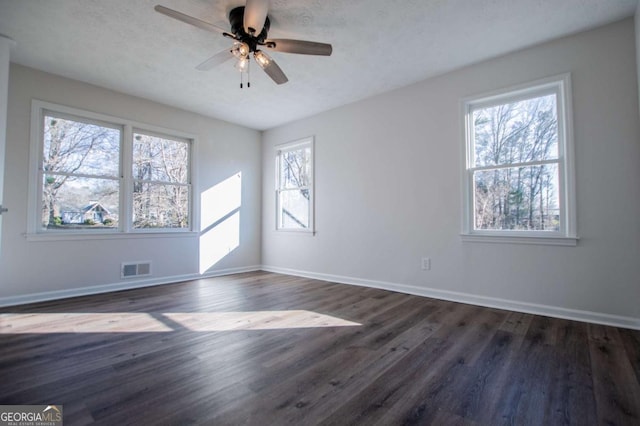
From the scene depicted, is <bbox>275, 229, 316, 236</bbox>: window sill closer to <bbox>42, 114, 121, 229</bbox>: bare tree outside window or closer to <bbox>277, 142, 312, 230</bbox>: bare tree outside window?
<bbox>277, 142, 312, 230</bbox>: bare tree outside window

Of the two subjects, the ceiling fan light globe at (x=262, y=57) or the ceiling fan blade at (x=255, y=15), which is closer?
the ceiling fan blade at (x=255, y=15)

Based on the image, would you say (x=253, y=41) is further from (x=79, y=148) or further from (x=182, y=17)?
(x=79, y=148)

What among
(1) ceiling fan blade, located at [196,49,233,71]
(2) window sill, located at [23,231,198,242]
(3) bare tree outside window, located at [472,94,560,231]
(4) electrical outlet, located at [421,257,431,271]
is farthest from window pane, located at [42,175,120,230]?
(3) bare tree outside window, located at [472,94,560,231]

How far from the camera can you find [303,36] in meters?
2.87

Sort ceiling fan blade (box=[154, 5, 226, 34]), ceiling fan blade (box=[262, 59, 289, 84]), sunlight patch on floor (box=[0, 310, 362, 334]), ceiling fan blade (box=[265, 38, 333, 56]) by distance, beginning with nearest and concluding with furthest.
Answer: ceiling fan blade (box=[154, 5, 226, 34]) < ceiling fan blade (box=[265, 38, 333, 56]) < sunlight patch on floor (box=[0, 310, 362, 334]) < ceiling fan blade (box=[262, 59, 289, 84])

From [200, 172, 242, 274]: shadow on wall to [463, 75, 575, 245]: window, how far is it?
3.76m

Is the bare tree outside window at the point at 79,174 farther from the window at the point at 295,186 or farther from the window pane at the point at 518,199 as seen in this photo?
the window pane at the point at 518,199

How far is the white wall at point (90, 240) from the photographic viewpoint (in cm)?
334

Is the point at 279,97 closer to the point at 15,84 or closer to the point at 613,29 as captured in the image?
the point at 15,84

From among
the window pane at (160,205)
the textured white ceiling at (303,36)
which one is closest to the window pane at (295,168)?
the textured white ceiling at (303,36)
